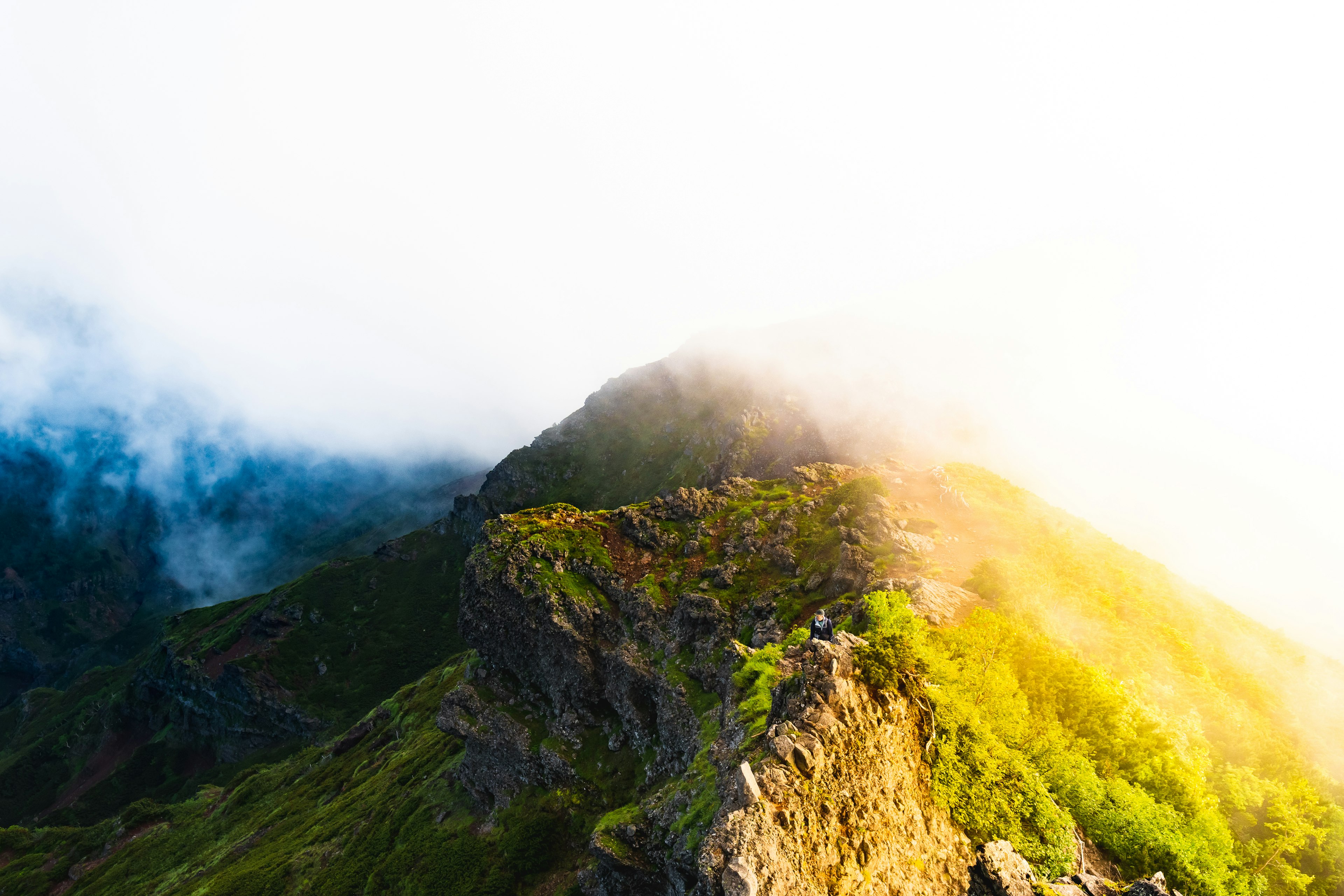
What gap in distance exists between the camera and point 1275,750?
1446 inches

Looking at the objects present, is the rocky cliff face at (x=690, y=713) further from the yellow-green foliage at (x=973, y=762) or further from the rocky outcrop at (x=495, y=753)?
the yellow-green foliage at (x=973, y=762)

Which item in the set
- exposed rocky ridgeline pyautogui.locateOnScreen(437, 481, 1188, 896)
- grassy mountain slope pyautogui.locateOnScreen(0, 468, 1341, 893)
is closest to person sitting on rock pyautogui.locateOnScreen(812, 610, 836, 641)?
exposed rocky ridgeline pyautogui.locateOnScreen(437, 481, 1188, 896)

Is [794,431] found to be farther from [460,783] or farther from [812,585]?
[460,783]

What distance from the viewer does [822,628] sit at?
43.6m

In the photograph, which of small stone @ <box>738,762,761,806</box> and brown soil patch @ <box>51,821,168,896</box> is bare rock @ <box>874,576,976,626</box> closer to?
small stone @ <box>738,762,761,806</box>

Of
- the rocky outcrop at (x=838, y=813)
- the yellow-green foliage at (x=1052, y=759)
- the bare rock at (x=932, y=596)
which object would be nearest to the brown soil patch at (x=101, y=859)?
the rocky outcrop at (x=838, y=813)

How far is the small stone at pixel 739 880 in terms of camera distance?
21.1 meters

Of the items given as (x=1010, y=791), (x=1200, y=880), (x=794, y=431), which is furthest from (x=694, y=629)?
(x=794, y=431)

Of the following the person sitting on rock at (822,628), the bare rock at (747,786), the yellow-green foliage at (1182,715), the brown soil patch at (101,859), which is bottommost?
the brown soil patch at (101,859)

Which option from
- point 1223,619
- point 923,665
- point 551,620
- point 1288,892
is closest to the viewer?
point 1288,892

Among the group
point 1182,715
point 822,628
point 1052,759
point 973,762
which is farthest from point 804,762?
→ point 1182,715

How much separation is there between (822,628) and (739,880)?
79.9 feet

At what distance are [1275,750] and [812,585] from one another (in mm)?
35506

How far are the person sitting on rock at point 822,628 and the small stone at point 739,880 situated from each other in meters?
21.4
